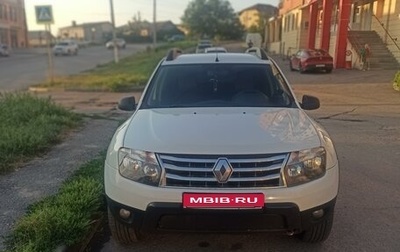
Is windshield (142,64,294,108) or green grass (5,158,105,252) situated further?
windshield (142,64,294,108)

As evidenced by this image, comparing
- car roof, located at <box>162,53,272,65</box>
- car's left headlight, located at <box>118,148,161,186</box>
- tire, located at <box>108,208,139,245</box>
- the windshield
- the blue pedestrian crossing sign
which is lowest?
tire, located at <box>108,208,139,245</box>

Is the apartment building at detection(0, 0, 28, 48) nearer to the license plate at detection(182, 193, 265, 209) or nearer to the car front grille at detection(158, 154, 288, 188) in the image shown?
the car front grille at detection(158, 154, 288, 188)

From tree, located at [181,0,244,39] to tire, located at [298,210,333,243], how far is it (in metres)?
84.5

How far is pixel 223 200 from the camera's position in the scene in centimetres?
277

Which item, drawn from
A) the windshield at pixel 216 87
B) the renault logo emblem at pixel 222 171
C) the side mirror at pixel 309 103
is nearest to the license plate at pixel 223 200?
the renault logo emblem at pixel 222 171

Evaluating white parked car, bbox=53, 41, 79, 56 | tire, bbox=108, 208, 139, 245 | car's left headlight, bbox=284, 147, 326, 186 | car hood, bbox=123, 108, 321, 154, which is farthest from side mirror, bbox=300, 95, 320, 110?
white parked car, bbox=53, 41, 79, 56

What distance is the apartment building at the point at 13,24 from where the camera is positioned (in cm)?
5803

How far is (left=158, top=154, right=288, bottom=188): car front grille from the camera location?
2.81 m

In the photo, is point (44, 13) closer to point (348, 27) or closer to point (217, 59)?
point (217, 59)

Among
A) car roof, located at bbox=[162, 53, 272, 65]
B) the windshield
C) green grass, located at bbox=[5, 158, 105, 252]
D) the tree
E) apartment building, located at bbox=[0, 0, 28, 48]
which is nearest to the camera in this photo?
green grass, located at bbox=[5, 158, 105, 252]

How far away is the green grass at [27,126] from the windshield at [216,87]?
8.28 ft

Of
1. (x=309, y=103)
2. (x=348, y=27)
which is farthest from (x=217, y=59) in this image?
(x=348, y=27)

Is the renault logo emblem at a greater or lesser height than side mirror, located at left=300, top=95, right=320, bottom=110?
lesser

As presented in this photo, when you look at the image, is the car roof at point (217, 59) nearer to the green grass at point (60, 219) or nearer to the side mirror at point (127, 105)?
the side mirror at point (127, 105)
